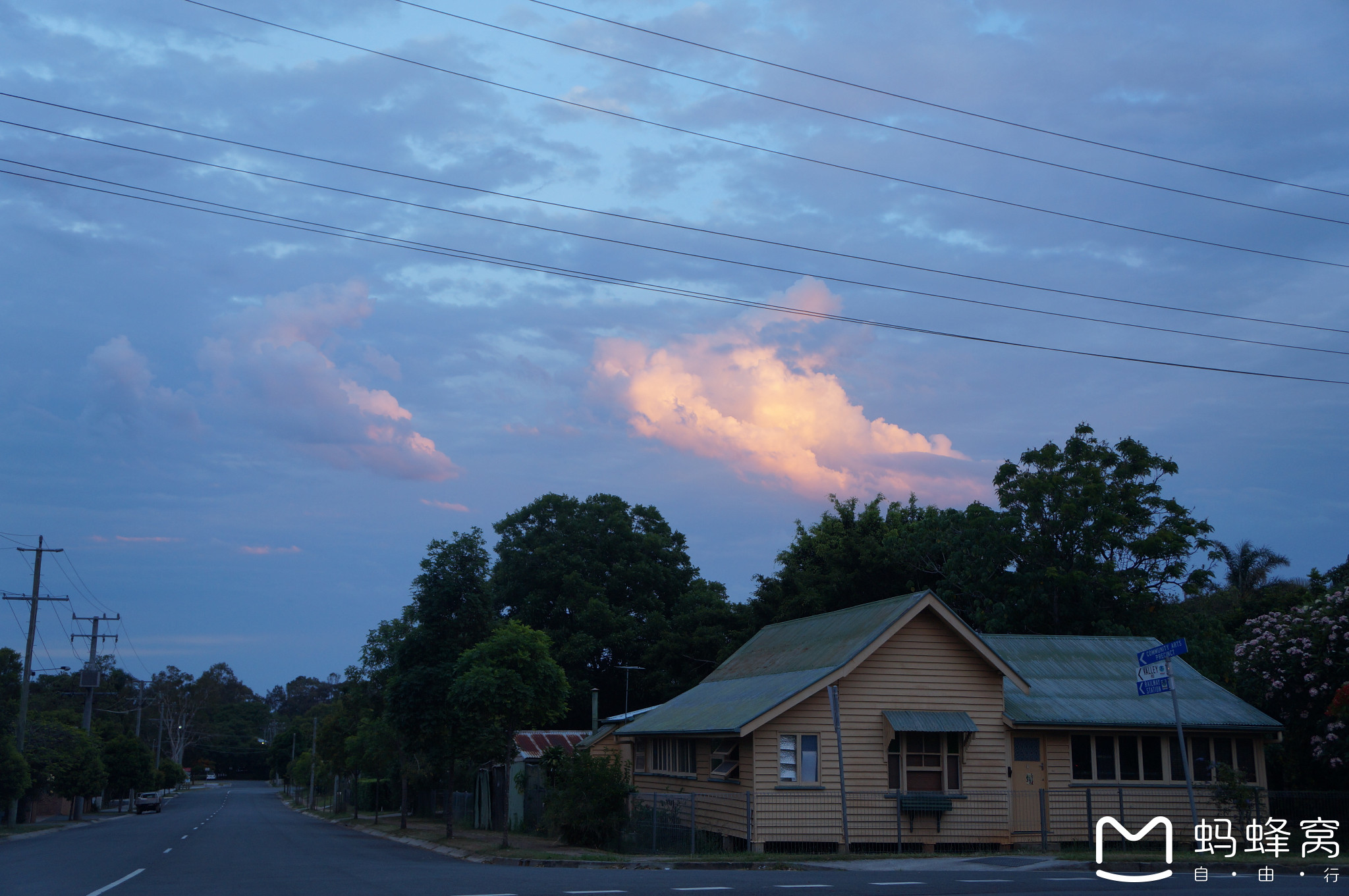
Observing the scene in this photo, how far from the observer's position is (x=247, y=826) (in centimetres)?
4503

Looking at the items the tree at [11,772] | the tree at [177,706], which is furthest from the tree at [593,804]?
the tree at [177,706]

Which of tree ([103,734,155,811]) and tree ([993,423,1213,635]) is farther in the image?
tree ([103,734,155,811])

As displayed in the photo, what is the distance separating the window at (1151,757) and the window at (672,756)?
11625mm

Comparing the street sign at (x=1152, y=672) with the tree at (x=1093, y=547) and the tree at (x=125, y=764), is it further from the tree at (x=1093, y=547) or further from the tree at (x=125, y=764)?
the tree at (x=125, y=764)

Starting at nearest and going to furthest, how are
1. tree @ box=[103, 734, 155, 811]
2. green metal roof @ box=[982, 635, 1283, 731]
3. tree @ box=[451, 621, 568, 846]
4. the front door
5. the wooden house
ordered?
1. the wooden house
2. the front door
3. green metal roof @ box=[982, 635, 1283, 731]
4. tree @ box=[451, 621, 568, 846]
5. tree @ box=[103, 734, 155, 811]

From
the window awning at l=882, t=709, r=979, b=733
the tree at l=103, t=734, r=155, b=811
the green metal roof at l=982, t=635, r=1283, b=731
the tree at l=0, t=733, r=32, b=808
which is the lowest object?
the tree at l=103, t=734, r=155, b=811

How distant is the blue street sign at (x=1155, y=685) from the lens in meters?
20.9

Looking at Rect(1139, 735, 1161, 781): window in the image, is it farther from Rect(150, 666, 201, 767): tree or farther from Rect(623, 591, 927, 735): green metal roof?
Rect(150, 666, 201, 767): tree

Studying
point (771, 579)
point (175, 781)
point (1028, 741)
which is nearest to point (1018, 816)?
point (1028, 741)

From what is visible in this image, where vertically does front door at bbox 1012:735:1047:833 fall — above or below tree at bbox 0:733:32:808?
above

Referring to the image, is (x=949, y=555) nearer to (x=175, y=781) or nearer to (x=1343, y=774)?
(x=1343, y=774)

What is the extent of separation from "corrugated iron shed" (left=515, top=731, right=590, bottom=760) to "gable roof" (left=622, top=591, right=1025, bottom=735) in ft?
34.4

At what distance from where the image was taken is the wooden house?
24.3 metres

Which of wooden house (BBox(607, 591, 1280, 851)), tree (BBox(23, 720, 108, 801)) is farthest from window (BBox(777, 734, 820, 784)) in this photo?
tree (BBox(23, 720, 108, 801))
